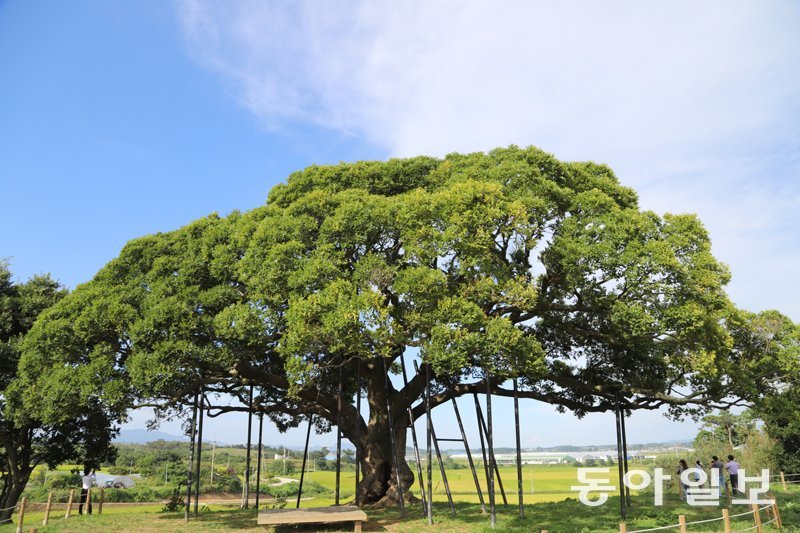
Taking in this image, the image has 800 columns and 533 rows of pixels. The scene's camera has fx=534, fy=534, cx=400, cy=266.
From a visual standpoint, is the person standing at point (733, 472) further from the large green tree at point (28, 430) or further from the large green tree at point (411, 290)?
the large green tree at point (28, 430)

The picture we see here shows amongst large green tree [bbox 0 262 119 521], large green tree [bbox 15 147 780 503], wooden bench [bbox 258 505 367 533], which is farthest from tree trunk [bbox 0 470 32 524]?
wooden bench [bbox 258 505 367 533]

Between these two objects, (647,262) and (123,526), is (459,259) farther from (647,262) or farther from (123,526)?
(123,526)

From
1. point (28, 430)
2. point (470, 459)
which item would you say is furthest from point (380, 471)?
point (28, 430)

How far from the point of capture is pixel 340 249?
45.7ft

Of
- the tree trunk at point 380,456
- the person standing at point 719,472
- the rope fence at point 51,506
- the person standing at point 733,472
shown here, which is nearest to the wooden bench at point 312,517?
Result: the tree trunk at point 380,456

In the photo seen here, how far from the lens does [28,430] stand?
63.2ft

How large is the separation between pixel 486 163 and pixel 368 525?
10419 millimetres

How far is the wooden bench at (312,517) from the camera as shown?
12258 mm

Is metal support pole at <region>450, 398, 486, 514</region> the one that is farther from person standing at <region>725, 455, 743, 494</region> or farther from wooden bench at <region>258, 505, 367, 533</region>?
person standing at <region>725, 455, 743, 494</region>

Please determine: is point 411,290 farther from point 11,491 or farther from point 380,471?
point 11,491

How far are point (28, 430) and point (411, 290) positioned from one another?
1629cm

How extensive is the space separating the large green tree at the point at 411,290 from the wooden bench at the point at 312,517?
284 centimetres

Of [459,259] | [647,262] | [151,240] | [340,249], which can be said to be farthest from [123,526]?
[647,262]

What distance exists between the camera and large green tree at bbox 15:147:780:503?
12273 mm
